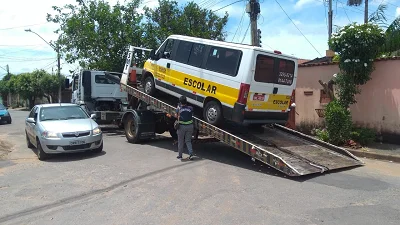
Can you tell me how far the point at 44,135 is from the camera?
9938mm

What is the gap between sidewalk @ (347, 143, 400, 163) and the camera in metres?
10.0

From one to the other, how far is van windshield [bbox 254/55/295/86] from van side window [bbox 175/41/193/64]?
233cm

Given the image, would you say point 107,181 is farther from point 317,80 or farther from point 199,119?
point 317,80

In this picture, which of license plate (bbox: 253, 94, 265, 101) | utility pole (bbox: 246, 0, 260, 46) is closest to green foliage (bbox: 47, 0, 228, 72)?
utility pole (bbox: 246, 0, 260, 46)

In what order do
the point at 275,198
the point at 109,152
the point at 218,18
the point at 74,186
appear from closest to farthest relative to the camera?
1. the point at 275,198
2. the point at 74,186
3. the point at 109,152
4. the point at 218,18

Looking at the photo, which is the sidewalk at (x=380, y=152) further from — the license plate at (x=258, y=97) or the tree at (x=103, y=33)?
the tree at (x=103, y=33)

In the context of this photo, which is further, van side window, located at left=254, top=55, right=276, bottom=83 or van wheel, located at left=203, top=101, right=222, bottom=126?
van wheel, located at left=203, top=101, right=222, bottom=126

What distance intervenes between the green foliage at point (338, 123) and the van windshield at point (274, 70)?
2.23 meters

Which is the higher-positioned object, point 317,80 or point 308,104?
point 317,80

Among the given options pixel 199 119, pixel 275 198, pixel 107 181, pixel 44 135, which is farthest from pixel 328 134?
pixel 44 135

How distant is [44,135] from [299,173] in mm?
6603

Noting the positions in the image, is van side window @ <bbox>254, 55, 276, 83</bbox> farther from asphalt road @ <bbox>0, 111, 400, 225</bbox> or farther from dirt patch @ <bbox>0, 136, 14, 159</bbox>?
dirt patch @ <bbox>0, 136, 14, 159</bbox>

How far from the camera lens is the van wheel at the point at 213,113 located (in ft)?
31.7

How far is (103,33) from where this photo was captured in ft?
Answer: 65.8
